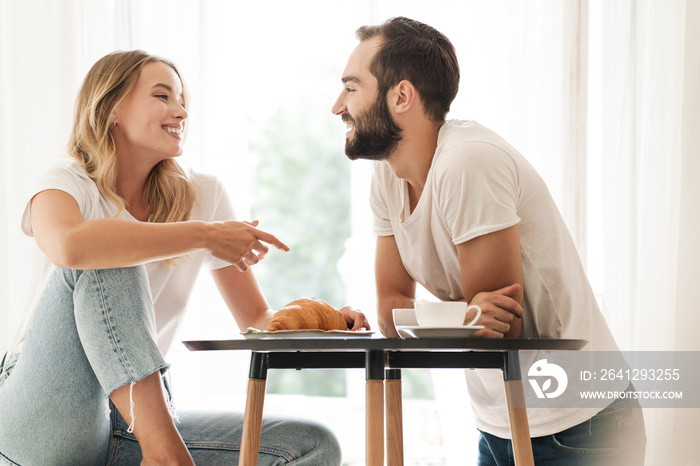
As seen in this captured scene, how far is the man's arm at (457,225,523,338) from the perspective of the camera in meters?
Answer: 1.12

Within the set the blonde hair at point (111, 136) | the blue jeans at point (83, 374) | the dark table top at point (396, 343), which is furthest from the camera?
the blonde hair at point (111, 136)

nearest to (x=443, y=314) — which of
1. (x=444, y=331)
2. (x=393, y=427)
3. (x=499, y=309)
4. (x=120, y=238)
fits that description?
(x=444, y=331)

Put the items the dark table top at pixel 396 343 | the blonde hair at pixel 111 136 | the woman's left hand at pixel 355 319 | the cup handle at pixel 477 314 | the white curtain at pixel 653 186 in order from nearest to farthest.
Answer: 1. the dark table top at pixel 396 343
2. the cup handle at pixel 477 314
3. the woman's left hand at pixel 355 319
4. the blonde hair at pixel 111 136
5. the white curtain at pixel 653 186

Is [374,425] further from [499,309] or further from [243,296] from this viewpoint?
[243,296]

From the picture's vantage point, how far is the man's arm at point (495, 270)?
112cm

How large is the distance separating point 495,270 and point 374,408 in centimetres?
35

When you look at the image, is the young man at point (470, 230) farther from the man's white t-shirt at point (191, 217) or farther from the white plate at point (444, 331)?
the man's white t-shirt at point (191, 217)

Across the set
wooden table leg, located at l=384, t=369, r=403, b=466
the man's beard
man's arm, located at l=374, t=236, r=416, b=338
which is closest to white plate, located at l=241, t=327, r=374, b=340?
wooden table leg, located at l=384, t=369, r=403, b=466

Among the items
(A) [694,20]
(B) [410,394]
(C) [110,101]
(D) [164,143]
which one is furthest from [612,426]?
(B) [410,394]

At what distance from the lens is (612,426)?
1.25 m

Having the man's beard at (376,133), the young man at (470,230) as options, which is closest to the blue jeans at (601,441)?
the young man at (470,230)

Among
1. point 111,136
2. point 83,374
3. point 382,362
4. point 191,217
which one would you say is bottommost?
point 83,374

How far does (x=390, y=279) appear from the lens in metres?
1.53

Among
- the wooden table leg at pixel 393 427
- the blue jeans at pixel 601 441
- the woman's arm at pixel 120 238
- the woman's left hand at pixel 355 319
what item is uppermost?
the woman's arm at pixel 120 238
